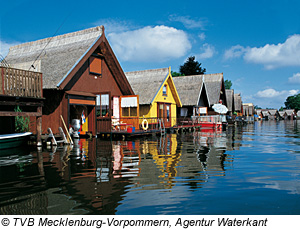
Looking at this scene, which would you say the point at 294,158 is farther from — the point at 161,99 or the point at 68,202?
the point at 161,99


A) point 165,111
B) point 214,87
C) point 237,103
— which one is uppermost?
point 214,87

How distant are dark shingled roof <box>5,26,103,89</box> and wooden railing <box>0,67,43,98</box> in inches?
87.9

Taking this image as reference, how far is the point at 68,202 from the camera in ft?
17.8

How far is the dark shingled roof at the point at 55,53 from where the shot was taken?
18422 mm

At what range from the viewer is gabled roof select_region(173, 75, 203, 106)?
3731cm

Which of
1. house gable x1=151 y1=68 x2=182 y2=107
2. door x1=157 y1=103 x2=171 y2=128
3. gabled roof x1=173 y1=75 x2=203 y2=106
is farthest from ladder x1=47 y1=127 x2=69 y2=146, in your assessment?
gabled roof x1=173 y1=75 x2=203 y2=106

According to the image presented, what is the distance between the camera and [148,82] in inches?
1211

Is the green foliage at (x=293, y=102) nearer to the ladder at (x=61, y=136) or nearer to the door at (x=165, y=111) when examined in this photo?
the door at (x=165, y=111)

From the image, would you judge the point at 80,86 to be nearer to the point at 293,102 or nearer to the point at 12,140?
the point at 12,140

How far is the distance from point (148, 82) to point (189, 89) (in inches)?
396

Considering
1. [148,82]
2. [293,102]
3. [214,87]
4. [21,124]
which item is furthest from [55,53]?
[293,102]

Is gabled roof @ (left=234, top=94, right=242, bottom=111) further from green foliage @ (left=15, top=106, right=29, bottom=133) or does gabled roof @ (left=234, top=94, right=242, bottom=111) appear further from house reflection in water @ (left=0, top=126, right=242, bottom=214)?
house reflection in water @ (left=0, top=126, right=242, bottom=214)
